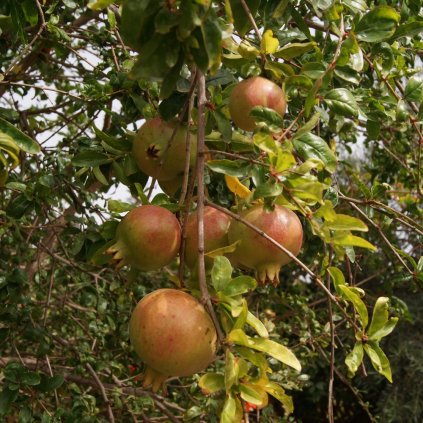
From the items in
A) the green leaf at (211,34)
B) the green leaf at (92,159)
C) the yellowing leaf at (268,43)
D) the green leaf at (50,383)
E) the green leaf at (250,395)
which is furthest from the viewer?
the green leaf at (50,383)

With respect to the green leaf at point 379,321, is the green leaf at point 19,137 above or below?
above

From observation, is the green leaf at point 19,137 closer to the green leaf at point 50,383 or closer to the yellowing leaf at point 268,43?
the yellowing leaf at point 268,43

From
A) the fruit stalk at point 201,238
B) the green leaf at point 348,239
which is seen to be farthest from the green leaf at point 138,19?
the green leaf at point 348,239

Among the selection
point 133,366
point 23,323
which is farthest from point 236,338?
point 133,366

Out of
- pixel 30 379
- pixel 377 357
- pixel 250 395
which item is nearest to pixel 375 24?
pixel 377 357

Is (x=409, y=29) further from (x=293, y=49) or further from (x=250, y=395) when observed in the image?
(x=250, y=395)

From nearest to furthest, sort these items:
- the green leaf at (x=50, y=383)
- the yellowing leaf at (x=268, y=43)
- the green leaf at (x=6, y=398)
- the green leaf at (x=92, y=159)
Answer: the yellowing leaf at (x=268, y=43) < the green leaf at (x=92, y=159) < the green leaf at (x=6, y=398) < the green leaf at (x=50, y=383)

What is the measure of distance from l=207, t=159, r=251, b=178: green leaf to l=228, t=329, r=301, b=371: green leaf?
0.95 ft

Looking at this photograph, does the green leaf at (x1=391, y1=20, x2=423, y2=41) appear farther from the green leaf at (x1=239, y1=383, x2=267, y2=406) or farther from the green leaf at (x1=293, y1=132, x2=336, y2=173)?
the green leaf at (x1=239, y1=383, x2=267, y2=406)

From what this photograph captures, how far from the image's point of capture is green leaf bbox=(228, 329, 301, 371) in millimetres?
786

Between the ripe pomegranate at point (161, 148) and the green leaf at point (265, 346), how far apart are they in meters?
0.37

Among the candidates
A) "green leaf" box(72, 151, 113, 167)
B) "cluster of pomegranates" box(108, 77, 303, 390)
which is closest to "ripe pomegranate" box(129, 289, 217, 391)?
"cluster of pomegranates" box(108, 77, 303, 390)

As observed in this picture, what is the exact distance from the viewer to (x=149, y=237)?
0.91 m

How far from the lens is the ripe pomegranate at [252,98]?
98cm
